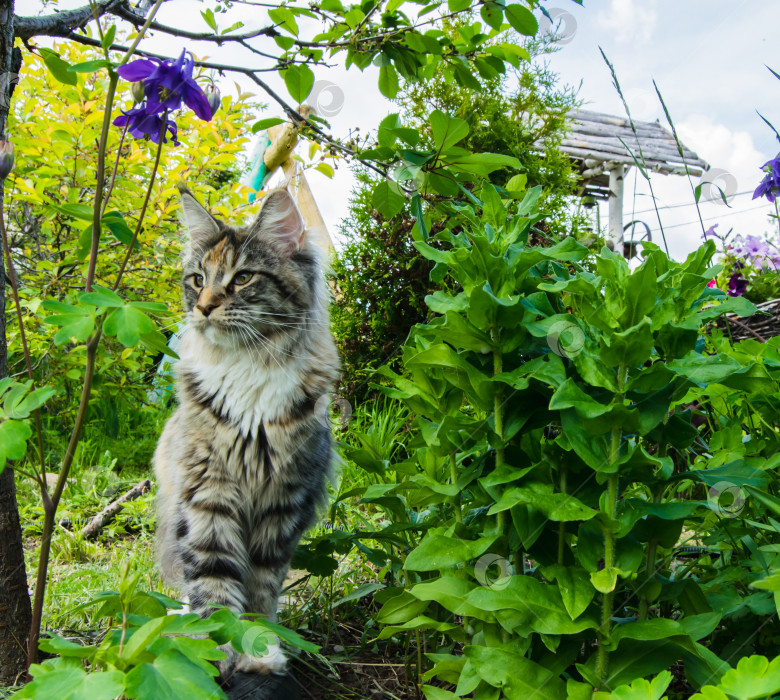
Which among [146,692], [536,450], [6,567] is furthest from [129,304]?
[6,567]

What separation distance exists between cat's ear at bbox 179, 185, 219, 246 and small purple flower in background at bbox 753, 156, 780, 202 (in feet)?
6.39

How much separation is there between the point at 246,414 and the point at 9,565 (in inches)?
29.3

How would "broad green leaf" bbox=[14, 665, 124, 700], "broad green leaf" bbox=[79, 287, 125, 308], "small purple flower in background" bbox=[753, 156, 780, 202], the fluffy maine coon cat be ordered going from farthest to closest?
"small purple flower in background" bbox=[753, 156, 780, 202] → the fluffy maine coon cat → "broad green leaf" bbox=[79, 287, 125, 308] → "broad green leaf" bbox=[14, 665, 124, 700]

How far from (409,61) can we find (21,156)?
6.90 feet

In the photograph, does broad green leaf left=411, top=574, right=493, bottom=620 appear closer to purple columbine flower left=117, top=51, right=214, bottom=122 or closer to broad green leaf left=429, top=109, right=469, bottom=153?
broad green leaf left=429, top=109, right=469, bottom=153

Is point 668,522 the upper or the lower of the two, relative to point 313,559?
upper

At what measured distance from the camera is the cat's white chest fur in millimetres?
2055

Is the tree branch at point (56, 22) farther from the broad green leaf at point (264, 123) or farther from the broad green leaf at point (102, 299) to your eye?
the broad green leaf at point (102, 299)

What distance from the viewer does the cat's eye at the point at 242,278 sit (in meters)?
2.22

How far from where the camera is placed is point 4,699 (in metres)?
1.47

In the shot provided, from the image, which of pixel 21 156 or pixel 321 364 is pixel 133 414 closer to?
pixel 21 156

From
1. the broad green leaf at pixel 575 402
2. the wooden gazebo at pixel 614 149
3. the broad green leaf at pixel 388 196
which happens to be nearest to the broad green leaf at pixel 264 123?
the broad green leaf at pixel 388 196

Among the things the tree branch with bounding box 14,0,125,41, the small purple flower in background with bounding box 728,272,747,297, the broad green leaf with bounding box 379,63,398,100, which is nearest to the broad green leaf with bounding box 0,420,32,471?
the tree branch with bounding box 14,0,125,41

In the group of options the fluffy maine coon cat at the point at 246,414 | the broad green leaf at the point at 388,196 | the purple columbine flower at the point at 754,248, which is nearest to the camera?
the broad green leaf at the point at 388,196
